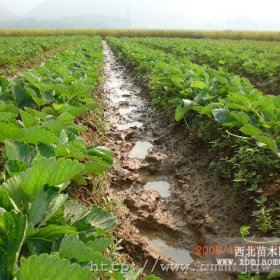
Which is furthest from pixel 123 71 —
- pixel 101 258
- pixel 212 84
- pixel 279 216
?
pixel 101 258

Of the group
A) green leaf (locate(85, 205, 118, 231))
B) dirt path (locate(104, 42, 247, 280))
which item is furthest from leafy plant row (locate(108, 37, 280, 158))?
green leaf (locate(85, 205, 118, 231))

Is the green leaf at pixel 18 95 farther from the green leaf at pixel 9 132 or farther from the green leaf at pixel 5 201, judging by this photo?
the green leaf at pixel 5 201

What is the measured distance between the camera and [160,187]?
3383 mm

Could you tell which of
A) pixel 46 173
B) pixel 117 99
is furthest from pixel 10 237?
pixel 117 99

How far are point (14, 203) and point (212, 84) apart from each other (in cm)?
350

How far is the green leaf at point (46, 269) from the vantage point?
3.09 ft

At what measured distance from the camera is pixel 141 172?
3.70 meters

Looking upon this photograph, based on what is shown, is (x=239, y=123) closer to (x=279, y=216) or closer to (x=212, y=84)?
(x=279, y=216)

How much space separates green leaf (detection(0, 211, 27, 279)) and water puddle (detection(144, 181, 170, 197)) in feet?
7.26

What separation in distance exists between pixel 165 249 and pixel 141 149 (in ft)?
6.63

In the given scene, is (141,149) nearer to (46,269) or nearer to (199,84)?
(199,84)

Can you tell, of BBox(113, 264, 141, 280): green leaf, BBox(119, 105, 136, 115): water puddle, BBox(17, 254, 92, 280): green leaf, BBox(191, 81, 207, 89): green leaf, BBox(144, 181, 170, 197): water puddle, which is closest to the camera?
BBox(17, 254, 92, 280): green leaf

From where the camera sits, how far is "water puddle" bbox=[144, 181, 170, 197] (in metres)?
3.26

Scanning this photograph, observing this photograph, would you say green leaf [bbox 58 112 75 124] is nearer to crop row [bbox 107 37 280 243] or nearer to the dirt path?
the dirt path
